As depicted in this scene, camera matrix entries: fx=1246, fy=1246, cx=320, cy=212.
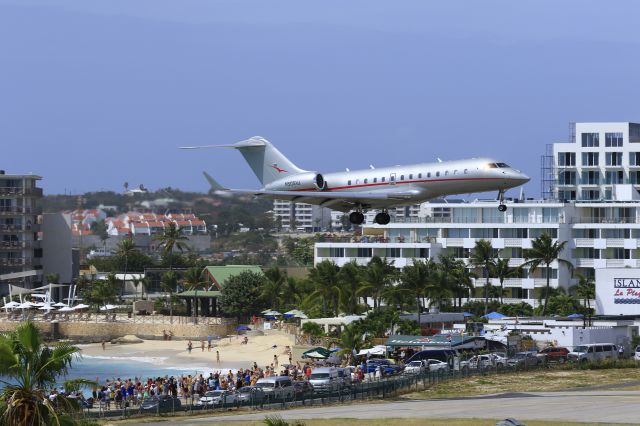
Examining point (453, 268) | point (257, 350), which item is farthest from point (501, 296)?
point (257, 350)

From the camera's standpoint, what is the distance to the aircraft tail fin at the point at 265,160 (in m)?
84.2

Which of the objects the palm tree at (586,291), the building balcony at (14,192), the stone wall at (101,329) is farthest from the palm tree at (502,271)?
the building balcony at (14,192)

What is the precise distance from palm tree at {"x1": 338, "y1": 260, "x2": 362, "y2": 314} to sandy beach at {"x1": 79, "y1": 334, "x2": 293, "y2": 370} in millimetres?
7044

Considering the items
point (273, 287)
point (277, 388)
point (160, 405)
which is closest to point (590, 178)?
point (273, 287)

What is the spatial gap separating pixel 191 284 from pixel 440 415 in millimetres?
99338

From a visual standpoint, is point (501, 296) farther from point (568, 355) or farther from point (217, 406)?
point (217, 406)

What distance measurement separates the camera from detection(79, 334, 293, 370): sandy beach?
109188 millimetres

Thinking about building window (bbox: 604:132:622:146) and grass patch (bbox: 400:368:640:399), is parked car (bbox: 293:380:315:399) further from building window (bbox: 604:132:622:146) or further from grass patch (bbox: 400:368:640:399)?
building window (bbox: 604:132:622:146)

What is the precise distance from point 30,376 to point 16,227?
460 feet

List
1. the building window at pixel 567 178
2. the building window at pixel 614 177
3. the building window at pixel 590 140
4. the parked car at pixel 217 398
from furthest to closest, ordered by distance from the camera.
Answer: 1. the building window at pixel 567 178
2. the building window at pixel 590 140
3. the building window at pixel 614 177
4. the parked car at pixel 217 398

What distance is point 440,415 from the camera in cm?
5347

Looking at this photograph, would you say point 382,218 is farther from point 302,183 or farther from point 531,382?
point 531,382

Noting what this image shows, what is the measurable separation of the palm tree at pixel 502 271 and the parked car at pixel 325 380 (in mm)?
60632

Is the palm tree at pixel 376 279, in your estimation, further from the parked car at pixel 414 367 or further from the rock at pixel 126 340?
the parked car at pixel 414 367
